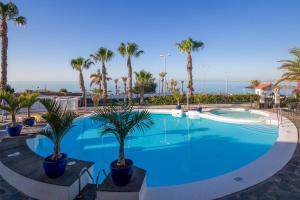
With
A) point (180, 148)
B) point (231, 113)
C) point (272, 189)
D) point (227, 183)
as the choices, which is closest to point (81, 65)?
point (231, 113)

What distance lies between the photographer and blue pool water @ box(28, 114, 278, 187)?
726cm

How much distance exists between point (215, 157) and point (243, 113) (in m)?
11.2

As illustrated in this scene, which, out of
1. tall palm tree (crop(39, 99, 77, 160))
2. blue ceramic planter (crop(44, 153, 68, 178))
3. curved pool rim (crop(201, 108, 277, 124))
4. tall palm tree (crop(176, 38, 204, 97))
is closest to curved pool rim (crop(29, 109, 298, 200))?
blue ceramic planter (crop(44, 153, 68, 178))

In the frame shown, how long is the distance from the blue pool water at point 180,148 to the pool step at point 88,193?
2.13 metres

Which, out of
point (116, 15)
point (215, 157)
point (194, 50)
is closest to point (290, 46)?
point (194, 50)

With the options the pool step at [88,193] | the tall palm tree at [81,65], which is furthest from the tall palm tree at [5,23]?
the pool step at [88,193]

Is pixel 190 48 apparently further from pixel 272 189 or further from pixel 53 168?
pixel 53 168

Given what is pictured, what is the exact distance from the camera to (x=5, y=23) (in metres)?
15.2

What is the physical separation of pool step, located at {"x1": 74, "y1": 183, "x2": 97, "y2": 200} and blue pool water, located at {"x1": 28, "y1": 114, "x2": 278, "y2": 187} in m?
2.13

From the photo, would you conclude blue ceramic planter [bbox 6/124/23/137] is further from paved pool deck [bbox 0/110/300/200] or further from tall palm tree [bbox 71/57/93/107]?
tall palm tree [bbox 71/57/93/107]

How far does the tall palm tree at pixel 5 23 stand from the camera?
1489cm

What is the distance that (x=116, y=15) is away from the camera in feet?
74.7

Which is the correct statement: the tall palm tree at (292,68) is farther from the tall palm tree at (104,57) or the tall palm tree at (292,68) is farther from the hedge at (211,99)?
the tall palm tree at (104,57)

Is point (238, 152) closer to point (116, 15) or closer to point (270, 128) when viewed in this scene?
point (270, 128)
